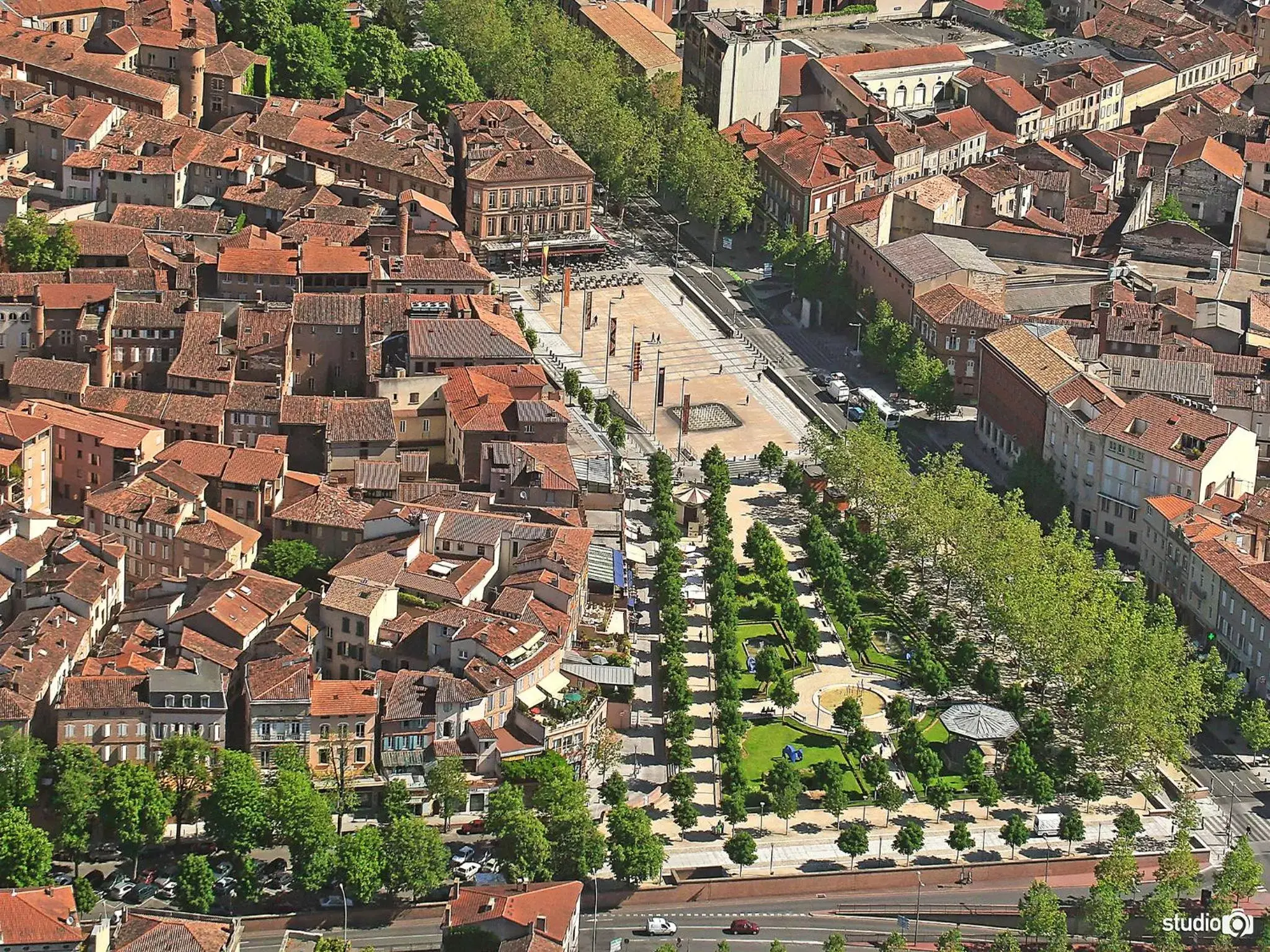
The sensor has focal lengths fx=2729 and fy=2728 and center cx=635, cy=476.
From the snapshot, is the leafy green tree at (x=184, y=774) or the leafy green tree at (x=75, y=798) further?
the leafy green tree at (x=184, y=774)

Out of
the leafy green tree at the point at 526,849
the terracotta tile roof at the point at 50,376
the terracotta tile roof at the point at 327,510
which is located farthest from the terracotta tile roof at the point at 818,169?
the leafy green tree at the point at 526,849

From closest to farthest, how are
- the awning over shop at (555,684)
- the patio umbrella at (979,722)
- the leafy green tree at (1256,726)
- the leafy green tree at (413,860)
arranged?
the leafy green tree at (413,860) → the awning over shop at (555,684) → the patio umbrella at (979,722) → the leafy green tree at (1256,726)

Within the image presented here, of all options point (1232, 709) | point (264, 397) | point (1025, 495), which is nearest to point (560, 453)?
point (264, 397)

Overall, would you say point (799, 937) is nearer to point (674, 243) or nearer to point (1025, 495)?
point (1025, 495)

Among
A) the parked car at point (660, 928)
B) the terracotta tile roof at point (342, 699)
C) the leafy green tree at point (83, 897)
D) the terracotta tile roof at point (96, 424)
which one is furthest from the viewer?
the terracotta tile roof at point (96, 424)

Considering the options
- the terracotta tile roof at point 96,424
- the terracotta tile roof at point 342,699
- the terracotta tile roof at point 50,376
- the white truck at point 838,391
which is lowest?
the white truck at point 838,391

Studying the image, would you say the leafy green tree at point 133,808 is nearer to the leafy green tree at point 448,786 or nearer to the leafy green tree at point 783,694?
the leafy green tree at point 448,786

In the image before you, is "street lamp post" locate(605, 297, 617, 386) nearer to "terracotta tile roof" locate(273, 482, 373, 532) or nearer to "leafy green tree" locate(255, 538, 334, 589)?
"terracotta tile roof" locate(273, 482, 373, 532)
